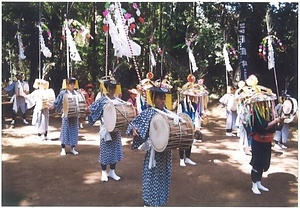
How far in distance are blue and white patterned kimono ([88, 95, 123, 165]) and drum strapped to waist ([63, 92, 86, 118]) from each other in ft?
3.14

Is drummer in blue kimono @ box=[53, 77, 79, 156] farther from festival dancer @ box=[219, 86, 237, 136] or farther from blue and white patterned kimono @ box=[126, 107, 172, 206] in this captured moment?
festival dancer @ box=[219, 86, 237, 136]

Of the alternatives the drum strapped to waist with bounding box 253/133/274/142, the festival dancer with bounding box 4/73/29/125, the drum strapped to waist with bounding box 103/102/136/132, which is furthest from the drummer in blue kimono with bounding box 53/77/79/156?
the drum strapped to waist with bounding box 253/133/274/142

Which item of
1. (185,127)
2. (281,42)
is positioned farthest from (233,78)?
(185,127)

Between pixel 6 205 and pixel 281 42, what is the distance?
5421mm

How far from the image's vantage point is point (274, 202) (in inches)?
144

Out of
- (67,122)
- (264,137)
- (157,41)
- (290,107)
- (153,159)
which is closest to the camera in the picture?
(153,159)

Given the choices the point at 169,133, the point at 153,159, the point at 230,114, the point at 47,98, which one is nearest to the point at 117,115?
the point at 153,159

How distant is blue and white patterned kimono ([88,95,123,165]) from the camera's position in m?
4.08

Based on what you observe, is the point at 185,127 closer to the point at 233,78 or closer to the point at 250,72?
the point at 250,72

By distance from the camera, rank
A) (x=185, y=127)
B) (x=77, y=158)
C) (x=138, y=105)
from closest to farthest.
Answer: (x=185, y=127), (x=77, y=158), (x=138, y=105)

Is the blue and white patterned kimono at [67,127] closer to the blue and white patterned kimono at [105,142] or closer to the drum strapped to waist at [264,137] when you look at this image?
the blue and white patterned kimono at [105,142]

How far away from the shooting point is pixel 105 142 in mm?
4125

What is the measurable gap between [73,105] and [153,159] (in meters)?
2.33

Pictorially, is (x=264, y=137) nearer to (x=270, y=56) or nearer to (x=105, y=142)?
(x=105, y=142)
